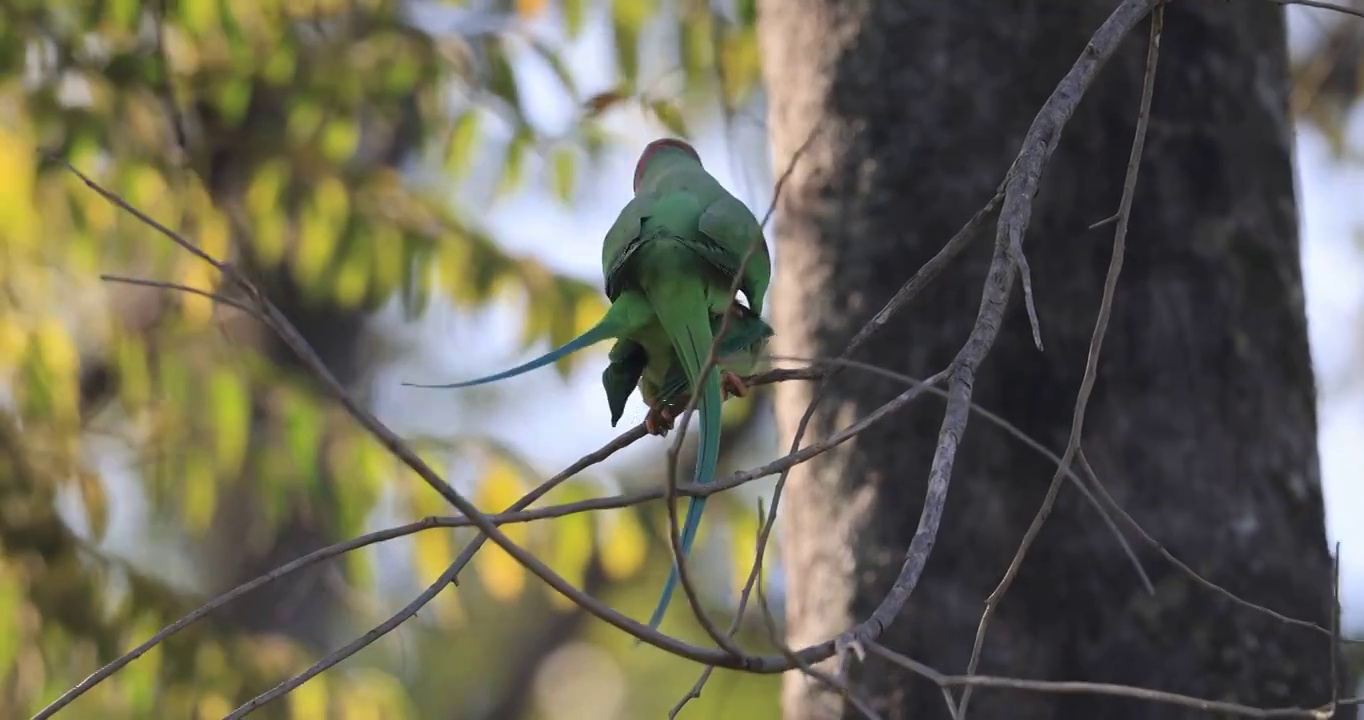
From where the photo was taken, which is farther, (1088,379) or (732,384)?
(732,384)

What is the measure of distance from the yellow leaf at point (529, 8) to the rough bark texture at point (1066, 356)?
131cm

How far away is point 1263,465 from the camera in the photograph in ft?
7.46

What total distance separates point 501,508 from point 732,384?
55.5 inches

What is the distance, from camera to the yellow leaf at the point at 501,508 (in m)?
3.24

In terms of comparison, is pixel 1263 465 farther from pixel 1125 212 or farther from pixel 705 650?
pixel 705 650

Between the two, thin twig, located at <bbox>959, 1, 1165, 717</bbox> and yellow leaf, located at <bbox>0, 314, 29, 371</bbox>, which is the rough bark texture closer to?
thin twig, located at <bbox>959, 1, 1165, 717</bbox>

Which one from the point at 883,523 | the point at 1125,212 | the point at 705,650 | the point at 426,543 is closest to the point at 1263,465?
the point at 883,523

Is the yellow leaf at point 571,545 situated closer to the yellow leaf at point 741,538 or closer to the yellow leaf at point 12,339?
the yellow leaf at point 741,538

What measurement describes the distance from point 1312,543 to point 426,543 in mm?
1893

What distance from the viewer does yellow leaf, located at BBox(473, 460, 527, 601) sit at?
324 centimetres

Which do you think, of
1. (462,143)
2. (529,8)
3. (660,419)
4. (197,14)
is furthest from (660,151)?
(529,8)

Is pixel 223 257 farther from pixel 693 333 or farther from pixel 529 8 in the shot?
pixel 693 333

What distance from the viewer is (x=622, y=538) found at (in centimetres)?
331

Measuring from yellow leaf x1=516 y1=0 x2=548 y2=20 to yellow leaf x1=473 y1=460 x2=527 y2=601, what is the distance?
3.89ft
